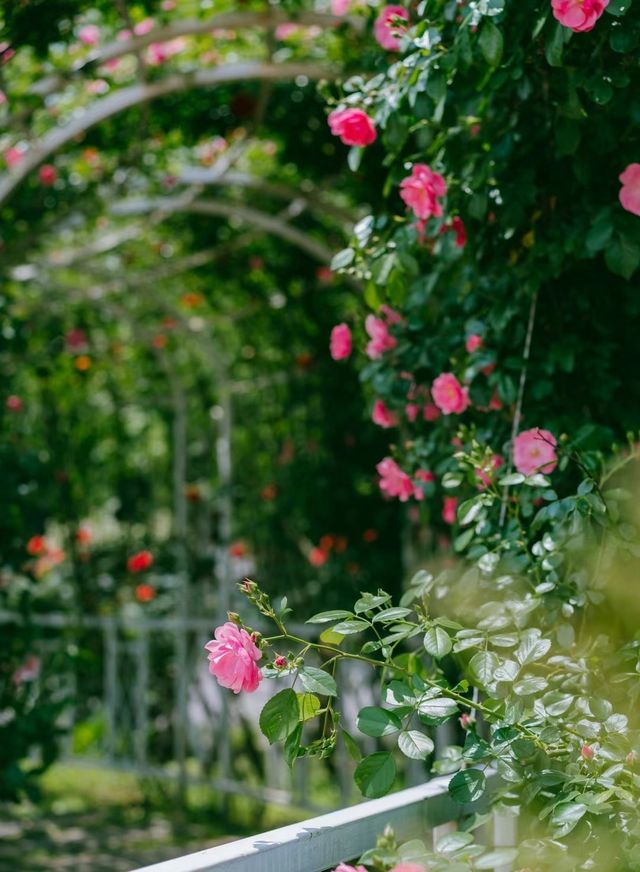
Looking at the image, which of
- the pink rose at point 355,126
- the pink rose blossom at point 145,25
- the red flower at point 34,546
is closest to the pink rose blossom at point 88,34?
the pink rose blossom at point 145,25

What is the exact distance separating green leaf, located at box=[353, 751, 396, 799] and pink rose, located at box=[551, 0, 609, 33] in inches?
42.2

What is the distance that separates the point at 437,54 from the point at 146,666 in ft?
12.2

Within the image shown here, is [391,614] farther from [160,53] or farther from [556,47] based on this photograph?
[160,53]

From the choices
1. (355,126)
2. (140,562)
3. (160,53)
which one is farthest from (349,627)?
(140,562)

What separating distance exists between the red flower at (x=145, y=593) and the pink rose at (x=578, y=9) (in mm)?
3821

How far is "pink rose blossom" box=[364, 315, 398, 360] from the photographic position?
7.30 ft

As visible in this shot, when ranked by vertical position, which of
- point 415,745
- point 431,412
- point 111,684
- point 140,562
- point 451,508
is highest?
point 415,745

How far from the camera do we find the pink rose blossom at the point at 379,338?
7.30ft

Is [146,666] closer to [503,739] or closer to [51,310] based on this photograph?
[51,310]

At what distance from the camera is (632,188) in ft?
5.72

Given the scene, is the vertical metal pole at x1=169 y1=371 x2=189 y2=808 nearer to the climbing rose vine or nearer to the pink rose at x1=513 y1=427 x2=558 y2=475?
the climbing rose vine

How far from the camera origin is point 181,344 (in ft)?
16.9

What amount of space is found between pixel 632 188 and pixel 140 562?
3566 millimetres

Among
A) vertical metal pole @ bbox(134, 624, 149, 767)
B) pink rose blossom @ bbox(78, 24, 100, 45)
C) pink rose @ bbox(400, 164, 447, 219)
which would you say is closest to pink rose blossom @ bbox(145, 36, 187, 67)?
pink rose blossom @ bbox(78, 24, 100, 45)
